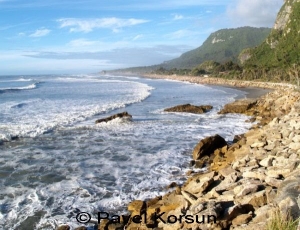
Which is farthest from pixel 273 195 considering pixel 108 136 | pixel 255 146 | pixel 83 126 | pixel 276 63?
pixel 276 63

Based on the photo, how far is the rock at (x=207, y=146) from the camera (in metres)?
12.4

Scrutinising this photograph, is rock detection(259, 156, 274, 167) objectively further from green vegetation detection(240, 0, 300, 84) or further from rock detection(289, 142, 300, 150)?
green vegetation detection(240, 0, 300, 84)

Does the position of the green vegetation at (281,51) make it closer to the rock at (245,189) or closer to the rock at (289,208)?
the rock at (245,189)

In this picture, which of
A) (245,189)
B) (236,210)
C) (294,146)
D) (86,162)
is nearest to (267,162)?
(294,146)

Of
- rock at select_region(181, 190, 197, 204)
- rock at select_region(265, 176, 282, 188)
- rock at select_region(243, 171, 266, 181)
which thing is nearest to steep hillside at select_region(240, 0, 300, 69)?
rock at select_region(243, 171, 266, 181)

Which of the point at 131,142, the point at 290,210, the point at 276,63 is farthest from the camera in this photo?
the point at 276,63

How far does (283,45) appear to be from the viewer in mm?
83312

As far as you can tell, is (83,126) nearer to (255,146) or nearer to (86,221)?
(255,146)

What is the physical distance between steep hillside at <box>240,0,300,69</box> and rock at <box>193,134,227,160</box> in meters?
61.6

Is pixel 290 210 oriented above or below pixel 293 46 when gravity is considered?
below

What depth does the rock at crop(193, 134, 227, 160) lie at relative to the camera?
487 inches

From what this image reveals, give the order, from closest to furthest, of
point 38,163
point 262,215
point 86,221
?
point 262,215 < point 86,221 < point 38,163

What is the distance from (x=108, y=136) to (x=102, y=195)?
7.76 metres

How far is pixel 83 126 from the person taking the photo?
1933cm
